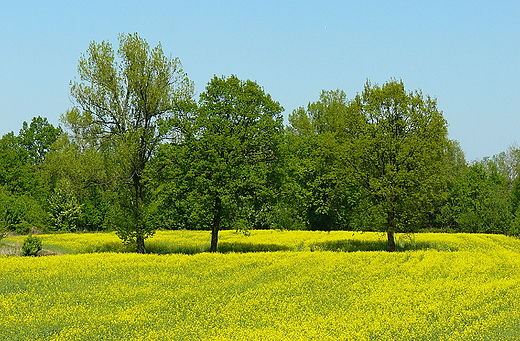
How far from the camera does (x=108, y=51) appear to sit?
36438 millimetres

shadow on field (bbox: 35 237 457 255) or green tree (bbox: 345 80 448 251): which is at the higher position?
green tree (bbox: 345 80 448 251)

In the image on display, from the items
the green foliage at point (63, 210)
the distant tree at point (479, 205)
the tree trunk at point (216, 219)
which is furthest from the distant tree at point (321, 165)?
the green foliage at point (63, 210)

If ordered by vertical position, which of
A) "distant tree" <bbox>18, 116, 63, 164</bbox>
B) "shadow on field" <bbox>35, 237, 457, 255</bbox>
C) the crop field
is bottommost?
the crop field

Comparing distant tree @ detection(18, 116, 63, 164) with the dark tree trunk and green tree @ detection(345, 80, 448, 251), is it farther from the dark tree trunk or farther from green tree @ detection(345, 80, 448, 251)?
green tree @ detection(345, 80, 448, 251)

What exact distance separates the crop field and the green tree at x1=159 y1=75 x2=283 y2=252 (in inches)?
204

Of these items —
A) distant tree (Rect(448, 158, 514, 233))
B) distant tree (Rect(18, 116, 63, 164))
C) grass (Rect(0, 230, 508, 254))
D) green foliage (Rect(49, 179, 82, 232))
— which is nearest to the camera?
grass (Rect(0, 230, 508, 254))

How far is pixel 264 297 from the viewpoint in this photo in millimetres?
18516

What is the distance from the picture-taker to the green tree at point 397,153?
3522 centimetres

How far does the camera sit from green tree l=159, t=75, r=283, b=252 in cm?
3450

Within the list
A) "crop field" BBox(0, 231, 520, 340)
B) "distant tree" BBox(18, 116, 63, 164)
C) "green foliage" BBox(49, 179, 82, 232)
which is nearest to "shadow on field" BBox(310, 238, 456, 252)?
"crop field" BBox(0, 231, 520, 340)

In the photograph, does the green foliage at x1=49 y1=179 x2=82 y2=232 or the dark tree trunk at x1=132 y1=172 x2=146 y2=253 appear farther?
the green foliage at x1=49 y1=179 x2=82 y2=232

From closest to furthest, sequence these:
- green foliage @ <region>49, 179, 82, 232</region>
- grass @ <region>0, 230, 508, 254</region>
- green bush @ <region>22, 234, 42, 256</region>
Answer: green bush @ <region>22, 234, 42, 256</region>, grass @ <region>0, 230, 508, 254</region>, green foliage @ <region>49, 179, 82, 232</region>

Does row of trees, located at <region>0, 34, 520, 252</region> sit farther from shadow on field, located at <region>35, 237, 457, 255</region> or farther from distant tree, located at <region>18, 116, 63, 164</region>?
distant tree, located at <region>18, 116, 63, 164</region>

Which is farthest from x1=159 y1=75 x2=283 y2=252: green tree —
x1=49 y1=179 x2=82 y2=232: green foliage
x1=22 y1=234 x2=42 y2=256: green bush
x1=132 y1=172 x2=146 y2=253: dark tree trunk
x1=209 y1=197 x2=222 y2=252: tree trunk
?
x1=49 y1=179 x2=82 y2=232: green foliage
